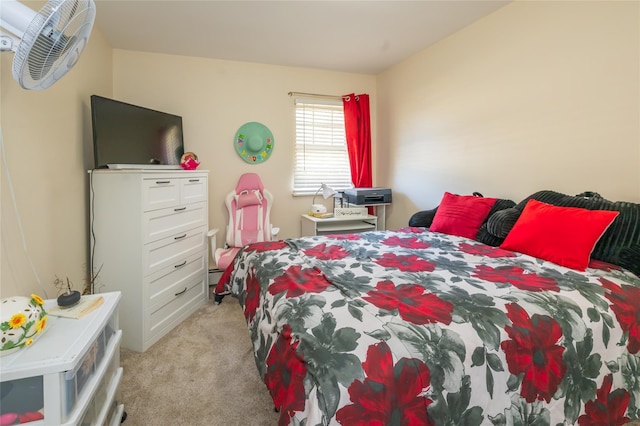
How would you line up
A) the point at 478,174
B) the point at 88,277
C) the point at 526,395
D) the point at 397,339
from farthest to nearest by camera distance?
the point at 478,174, the point at 88,277, the point at 526,395, the point at 397,339

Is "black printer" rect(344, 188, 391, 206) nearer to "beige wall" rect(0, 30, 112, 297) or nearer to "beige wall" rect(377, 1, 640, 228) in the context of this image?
"beige wall" rect(377, 1, 640, 228)

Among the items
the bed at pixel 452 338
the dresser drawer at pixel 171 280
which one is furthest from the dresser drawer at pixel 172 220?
the bed at pixel 452 338

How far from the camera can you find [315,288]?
53.3 inches

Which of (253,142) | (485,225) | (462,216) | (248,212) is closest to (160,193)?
(248,212)

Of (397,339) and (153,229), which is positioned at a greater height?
(153,229)

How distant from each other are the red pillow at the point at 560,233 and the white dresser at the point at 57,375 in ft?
7.04

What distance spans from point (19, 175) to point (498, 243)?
2.76m

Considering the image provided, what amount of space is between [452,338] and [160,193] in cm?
209

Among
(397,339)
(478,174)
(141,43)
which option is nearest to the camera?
(397,339)

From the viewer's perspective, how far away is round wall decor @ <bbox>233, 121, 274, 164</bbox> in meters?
3.54

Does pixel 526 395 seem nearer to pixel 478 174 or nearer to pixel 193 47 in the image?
pixel 478 174

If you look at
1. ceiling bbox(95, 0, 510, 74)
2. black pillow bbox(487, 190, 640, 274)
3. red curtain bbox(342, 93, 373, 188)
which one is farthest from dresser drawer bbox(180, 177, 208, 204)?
black pillow bbox(487, 190, 640, 274)

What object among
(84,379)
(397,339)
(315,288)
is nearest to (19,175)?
(84,379)

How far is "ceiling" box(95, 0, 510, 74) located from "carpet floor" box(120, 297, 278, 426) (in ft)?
8.09
